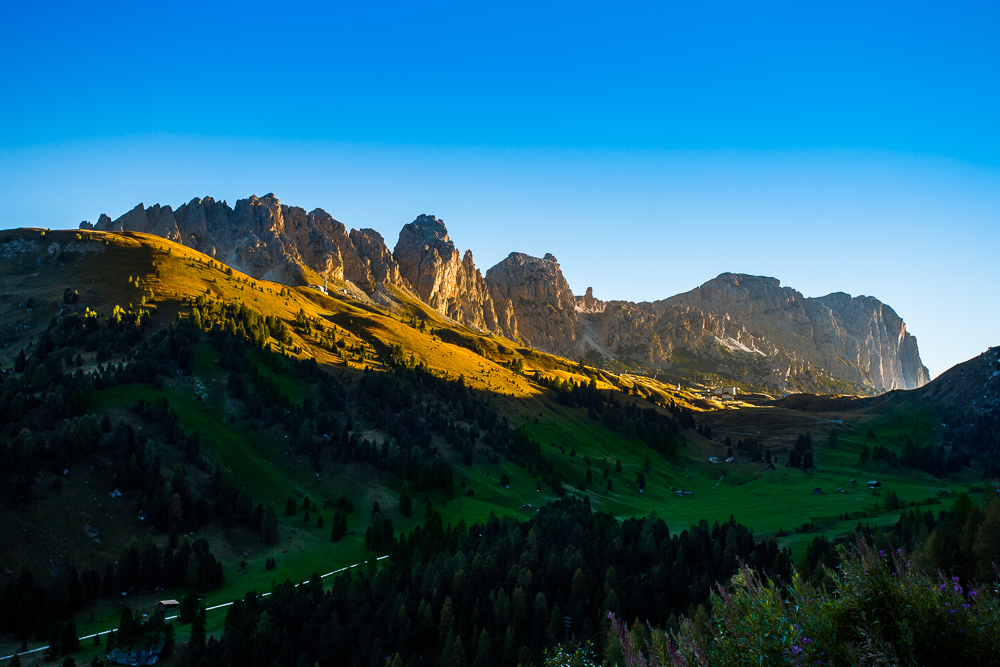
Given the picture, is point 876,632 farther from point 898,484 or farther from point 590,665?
point 898,484

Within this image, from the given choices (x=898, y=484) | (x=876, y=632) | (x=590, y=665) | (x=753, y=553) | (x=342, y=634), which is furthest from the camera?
(x=898, y=484)

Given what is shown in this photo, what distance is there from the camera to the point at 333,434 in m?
181

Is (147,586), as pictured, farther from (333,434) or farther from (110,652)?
(333,434)

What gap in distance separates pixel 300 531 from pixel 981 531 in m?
122

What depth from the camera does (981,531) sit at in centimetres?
7188

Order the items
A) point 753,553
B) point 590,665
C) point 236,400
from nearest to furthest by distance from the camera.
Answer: point 590,665 → point 753,553 → point 236,400

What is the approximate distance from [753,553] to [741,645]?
93246mm

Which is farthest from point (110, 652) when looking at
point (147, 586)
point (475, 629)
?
point (475, 629)

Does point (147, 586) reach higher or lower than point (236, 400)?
lower

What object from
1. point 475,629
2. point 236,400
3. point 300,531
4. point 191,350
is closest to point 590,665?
point 475,629

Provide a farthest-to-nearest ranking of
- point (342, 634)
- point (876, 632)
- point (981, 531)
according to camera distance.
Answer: point (342, 634) → point (981, 531) → point (876, 632)

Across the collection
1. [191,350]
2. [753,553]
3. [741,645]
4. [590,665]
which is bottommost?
[753,553]

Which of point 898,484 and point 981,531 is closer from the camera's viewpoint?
point 981,531

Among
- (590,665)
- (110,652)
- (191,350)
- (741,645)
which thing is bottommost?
(110,652)
